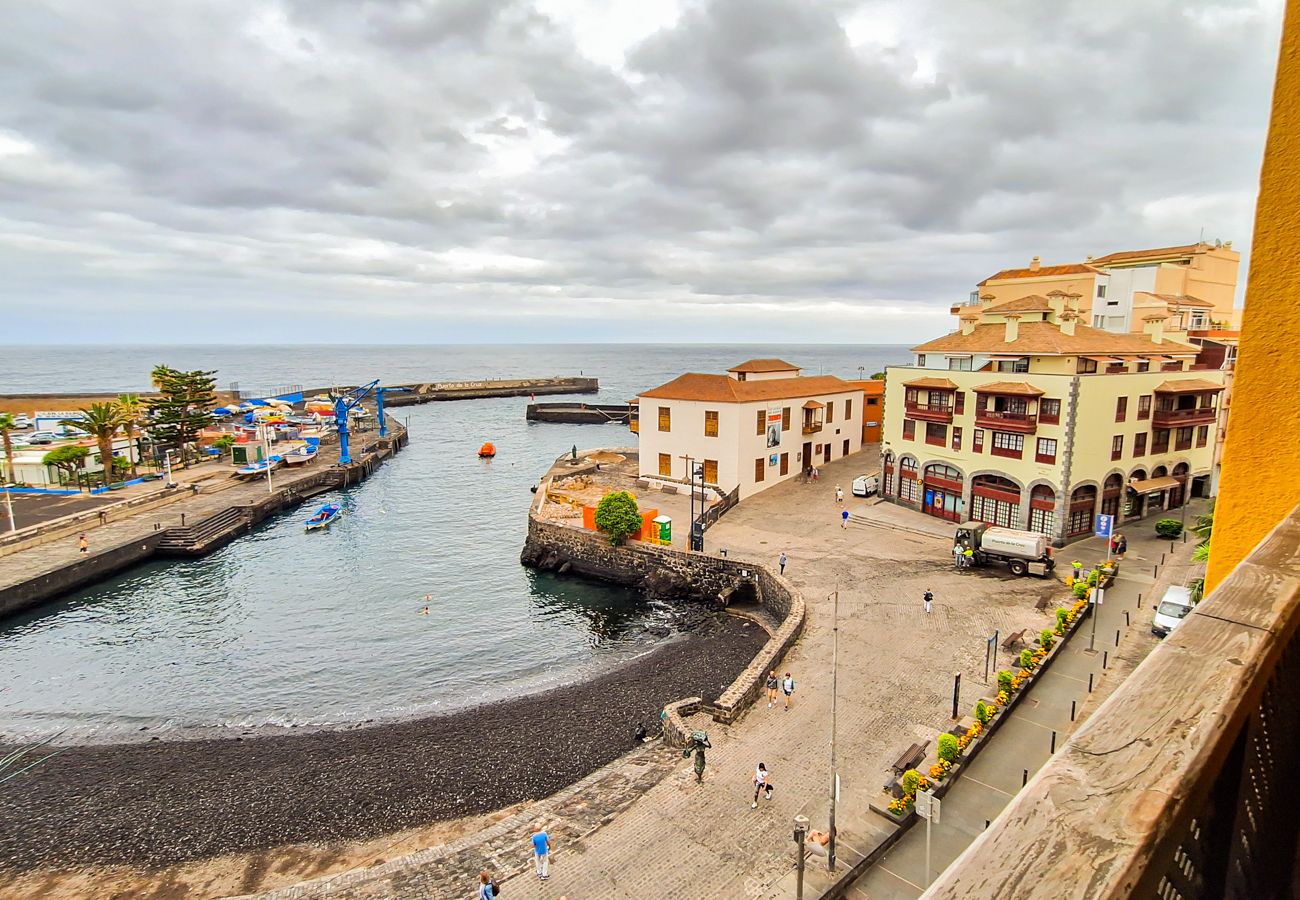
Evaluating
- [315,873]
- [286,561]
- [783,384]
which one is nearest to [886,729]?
[315,873]

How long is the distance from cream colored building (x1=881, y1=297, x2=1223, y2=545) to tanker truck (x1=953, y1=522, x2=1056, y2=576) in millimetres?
5152

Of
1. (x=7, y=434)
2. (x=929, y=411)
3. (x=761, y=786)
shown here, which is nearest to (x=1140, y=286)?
(x=929, y=411)

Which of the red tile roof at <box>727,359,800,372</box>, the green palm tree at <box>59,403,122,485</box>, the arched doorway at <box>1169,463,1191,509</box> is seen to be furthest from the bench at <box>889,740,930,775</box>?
the green palm tree at <box>59,403,122,485</box>

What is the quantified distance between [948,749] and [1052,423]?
2585cm

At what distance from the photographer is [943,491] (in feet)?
140

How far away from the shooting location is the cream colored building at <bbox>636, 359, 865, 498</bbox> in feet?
159

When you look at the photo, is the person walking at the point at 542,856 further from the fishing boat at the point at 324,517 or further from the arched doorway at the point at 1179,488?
the fishing boat at the point at 324,517

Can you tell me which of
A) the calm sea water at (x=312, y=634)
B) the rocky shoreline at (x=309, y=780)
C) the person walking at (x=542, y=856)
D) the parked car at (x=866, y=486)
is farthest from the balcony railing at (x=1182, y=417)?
the person walking at (x=542, y=856)

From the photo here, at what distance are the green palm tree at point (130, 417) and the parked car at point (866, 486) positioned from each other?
Result: 6103cm

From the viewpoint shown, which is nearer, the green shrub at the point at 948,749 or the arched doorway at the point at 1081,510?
the green shrub at the point at 948,749

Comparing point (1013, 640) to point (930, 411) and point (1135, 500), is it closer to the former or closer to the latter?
point (930, 411)

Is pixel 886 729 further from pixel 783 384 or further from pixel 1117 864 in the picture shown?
pixel 783 384

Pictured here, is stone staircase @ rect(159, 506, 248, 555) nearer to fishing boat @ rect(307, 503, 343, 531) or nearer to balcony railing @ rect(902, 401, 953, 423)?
fishing boat @ rect(307, 503, 343, 531)

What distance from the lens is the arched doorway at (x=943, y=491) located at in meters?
41.7
